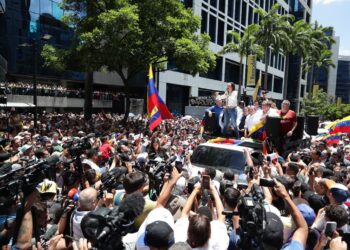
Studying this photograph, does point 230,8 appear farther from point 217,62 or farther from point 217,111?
point 217,111

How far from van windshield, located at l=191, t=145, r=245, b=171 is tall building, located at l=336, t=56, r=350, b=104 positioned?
424 ft

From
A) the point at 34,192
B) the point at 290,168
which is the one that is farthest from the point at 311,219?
the point at 34,192

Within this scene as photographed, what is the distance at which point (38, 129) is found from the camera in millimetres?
15875

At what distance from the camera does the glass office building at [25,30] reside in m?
27.8

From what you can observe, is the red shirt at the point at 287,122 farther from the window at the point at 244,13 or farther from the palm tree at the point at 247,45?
the window at the point at 244,13

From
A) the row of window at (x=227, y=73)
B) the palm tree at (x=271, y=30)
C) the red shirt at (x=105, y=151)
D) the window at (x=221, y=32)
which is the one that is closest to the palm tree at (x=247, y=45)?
the palm tree at (x=271, y=30)

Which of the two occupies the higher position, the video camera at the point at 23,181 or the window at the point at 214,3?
the window at the point at 214,3

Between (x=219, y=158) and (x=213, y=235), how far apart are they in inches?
183

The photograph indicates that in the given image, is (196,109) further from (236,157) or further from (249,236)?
(249,236)

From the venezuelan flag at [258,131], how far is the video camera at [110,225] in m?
6.51

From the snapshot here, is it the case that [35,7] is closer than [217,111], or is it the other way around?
[217,111]

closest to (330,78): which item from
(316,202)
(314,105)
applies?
(314,105)

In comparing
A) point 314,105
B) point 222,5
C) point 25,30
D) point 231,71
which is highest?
point 222,5

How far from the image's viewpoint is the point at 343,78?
126438 millimetres
